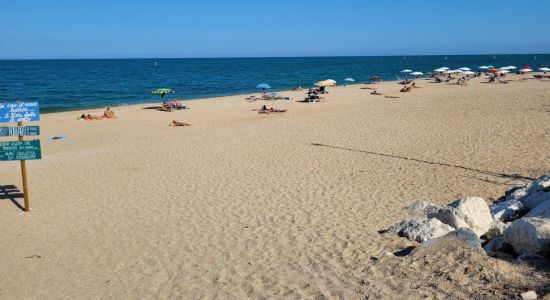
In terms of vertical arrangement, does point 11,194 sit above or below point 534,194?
below

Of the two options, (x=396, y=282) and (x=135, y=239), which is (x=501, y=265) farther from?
(x=135, y=239)

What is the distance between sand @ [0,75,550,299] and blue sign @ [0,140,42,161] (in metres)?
1.17

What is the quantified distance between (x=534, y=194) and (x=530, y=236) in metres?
2.76

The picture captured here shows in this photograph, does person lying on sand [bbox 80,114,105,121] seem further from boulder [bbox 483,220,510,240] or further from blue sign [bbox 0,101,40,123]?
boulder [bbox 483,220,510,240]

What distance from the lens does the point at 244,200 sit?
9.26 meters

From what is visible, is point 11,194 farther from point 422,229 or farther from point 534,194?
point 534,194

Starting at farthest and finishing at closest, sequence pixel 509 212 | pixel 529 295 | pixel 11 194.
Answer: pixel 11 194
pixel 509 212
pixel 529 295

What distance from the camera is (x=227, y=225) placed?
781cm

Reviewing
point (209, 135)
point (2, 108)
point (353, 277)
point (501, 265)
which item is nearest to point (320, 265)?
point (353, 277)

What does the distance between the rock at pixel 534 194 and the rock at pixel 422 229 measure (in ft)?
5.54

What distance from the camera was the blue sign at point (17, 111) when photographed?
28.8ft

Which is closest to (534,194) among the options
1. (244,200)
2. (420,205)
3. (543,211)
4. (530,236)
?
(543,211)

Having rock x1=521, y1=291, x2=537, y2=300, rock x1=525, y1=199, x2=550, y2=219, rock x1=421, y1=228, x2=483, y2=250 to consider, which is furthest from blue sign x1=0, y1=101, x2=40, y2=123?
rock x1=525, y1=199, x2=550, y2=219

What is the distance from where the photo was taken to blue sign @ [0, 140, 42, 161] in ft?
29.1
